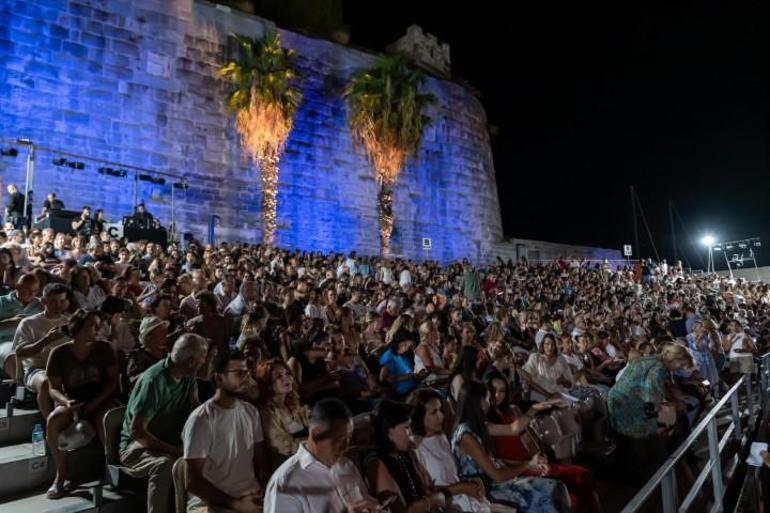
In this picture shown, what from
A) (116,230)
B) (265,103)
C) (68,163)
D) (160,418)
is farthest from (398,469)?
(265,103)

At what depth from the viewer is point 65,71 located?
54.7 feet

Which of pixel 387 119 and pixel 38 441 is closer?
pixel 38 441

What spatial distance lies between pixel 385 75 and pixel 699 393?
18331 mm

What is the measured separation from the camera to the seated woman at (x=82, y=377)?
384cm

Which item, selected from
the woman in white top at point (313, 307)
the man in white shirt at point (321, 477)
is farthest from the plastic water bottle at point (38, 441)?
the woman in white top at point (313, 307)

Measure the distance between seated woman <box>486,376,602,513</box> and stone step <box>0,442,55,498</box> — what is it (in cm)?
320

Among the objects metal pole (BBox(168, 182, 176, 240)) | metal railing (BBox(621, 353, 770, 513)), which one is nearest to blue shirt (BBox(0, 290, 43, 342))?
metal railing (BBox(621, 353, 770, 513))

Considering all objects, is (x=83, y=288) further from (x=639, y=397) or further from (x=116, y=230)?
(x=116, y=230)

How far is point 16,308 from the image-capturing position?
552 centimetres

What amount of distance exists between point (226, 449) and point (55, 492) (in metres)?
1.35

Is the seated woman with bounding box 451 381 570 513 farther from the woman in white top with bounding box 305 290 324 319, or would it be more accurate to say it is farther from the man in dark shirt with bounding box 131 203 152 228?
the man in dark shirt with bounding box 131 203 152 228

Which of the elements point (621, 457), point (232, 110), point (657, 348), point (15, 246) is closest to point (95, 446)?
point (621, 457)

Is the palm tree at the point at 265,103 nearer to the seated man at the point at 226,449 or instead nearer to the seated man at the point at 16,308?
the seated man at the point at 16,308

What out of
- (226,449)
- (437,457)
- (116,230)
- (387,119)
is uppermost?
(387,119)
